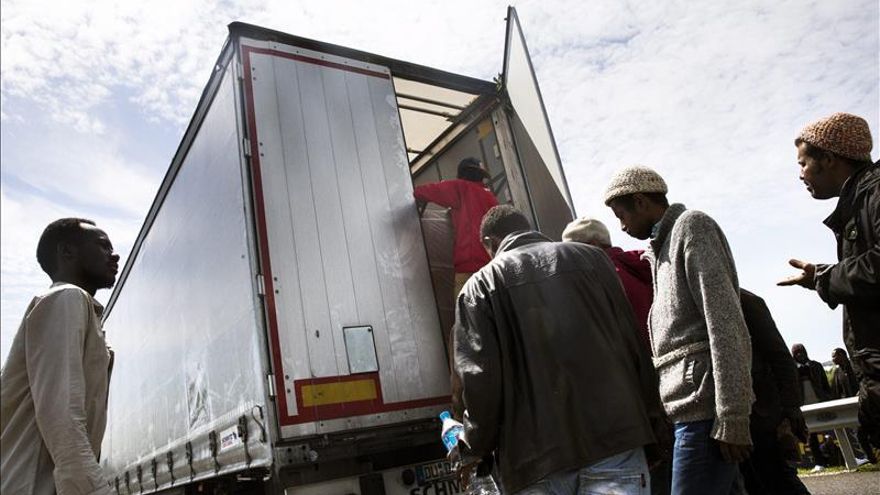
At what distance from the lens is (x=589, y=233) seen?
134 inches

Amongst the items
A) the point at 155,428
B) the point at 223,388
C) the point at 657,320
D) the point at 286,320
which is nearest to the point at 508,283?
the point at 657,320

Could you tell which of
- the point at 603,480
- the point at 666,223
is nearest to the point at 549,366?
the point at 603,480

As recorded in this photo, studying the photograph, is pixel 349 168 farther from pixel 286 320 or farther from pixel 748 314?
pixel 748 314

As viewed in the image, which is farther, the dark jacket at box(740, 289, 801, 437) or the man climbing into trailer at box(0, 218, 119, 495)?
the dark jacket at box(740, 289, 801, 437)

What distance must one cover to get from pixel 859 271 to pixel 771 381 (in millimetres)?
828

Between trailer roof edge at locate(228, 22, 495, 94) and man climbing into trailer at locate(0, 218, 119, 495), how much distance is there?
7.20ft

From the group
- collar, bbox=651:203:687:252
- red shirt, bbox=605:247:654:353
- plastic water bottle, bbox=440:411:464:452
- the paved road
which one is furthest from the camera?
the paved road

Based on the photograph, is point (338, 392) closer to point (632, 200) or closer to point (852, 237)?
point (632, 200)

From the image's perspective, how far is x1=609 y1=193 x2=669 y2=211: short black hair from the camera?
249cm

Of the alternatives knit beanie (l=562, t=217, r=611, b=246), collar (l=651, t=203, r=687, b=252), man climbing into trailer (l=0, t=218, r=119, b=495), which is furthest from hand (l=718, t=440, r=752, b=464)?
man climbing into trailer (l=0, t=218, r=119, b=495)

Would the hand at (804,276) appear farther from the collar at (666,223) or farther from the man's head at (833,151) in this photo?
the collar at (666,223)

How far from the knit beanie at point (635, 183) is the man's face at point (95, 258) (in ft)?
6.58

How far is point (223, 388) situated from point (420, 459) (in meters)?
1.39

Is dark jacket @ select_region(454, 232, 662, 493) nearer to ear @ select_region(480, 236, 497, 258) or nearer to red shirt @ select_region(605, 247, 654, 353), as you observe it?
ear @ select_region(480, 236, 497, 258)
